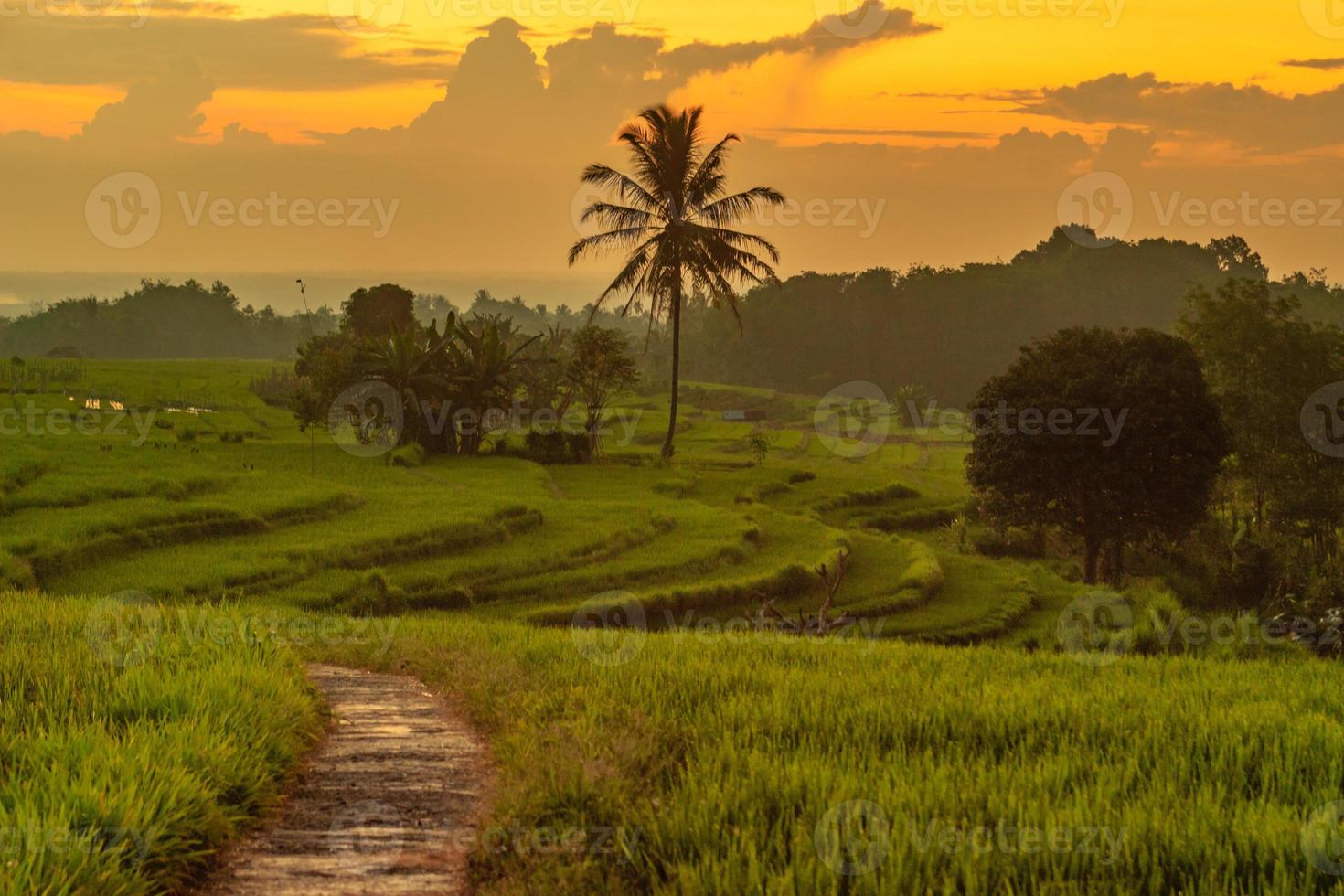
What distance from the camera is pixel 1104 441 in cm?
3231

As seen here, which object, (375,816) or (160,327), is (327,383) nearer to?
(375,816)

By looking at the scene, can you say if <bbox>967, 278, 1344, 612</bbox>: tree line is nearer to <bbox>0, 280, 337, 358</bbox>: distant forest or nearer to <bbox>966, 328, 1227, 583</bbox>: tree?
<bbox>966, 328, 1227, 583</bbox>: tree

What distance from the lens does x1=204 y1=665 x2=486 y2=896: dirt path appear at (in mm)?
4867

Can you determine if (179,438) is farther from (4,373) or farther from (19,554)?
(4,373)

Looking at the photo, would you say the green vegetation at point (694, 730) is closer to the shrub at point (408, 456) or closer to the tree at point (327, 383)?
the shrub at point (408, 456)

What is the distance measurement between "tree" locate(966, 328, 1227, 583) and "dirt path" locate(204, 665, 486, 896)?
27.8 m

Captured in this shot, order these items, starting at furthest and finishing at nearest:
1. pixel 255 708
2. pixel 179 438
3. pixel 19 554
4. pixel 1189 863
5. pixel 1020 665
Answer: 1. pixel 179 438
2. pixel 19 554
3. pixel 1020 665
4. pixel 255 708
5. pixel 1189 863

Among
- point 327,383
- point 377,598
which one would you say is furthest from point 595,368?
point 377,598

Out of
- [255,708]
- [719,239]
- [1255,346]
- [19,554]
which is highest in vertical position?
[719,239]

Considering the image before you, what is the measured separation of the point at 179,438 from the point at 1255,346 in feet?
125

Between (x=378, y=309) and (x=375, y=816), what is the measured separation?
6080 centimetres

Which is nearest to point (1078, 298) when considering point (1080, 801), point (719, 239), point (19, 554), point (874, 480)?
point (874, 480)

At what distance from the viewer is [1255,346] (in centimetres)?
4422

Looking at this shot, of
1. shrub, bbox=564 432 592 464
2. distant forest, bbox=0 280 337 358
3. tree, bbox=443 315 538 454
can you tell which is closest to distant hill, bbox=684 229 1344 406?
distant forest, bbox=0 280 337 358
